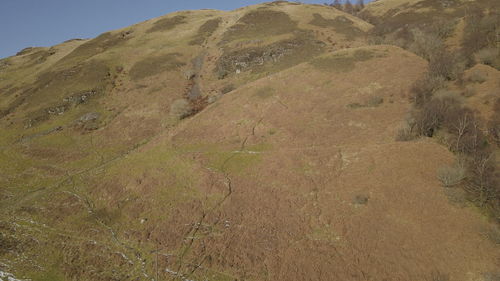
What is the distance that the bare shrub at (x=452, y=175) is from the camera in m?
18.5

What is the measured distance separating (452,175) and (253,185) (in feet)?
49.8

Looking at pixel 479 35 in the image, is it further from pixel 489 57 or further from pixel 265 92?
pixel 265 92

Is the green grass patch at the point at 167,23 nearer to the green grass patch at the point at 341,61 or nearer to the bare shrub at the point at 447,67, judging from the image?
the green grass patch at the point at 341,61

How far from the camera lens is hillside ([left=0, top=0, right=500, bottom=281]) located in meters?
17.1

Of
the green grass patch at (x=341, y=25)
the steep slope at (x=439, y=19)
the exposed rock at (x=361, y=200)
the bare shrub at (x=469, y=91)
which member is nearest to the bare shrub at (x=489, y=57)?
the steep slope at (x=439, y=19)

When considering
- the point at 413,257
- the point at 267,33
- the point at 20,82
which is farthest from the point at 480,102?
the point at 20,82

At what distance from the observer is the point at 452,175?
18.7 metres

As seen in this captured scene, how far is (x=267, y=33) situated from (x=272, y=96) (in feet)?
140

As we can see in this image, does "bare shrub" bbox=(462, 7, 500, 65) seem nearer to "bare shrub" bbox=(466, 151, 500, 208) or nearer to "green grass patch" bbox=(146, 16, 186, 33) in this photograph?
"bare shrub" bbox=(466, 151, 500, 208)

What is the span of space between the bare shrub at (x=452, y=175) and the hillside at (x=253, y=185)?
0.56 meters

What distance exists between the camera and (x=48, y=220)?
80.2ft

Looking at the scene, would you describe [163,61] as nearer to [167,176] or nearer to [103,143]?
[103,143]

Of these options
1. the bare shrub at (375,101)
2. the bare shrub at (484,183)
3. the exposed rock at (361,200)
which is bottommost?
the exposed rock at (361,200)

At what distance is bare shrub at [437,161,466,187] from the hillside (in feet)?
1.84
